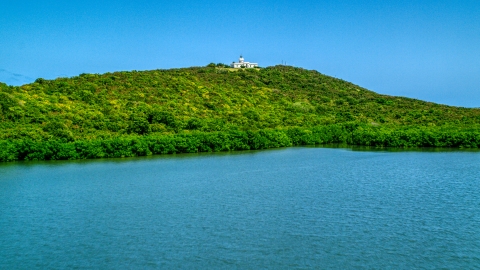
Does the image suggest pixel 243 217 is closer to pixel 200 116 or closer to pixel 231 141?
pixel 231 141

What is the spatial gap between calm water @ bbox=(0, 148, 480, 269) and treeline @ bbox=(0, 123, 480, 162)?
236 inches

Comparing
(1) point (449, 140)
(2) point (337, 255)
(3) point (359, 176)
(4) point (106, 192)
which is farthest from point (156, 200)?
(1) point (449, 140)

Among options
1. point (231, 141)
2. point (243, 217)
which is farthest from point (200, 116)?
point (243, 217)

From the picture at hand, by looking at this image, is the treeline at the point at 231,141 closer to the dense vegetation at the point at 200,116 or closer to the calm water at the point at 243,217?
the dense vegetation at the point at 200,116

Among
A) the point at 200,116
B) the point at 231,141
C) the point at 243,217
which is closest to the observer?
the point at 243,217

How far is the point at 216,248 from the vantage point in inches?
629

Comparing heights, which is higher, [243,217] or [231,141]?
[231,141]

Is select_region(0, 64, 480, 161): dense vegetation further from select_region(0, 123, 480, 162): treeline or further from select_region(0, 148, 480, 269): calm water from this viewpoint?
select_region(0, 148, 480, 269): calm water

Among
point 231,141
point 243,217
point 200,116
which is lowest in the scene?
point 243,217

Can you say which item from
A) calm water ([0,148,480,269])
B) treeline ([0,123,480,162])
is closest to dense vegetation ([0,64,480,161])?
treeline ([0,123,480,162])

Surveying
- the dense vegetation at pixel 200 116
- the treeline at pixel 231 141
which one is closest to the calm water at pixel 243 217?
the treeline at pixel 231 141

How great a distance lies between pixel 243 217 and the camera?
20.0 metres

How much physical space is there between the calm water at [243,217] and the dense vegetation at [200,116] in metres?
9.36

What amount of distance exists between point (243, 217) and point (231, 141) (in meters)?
29.8
